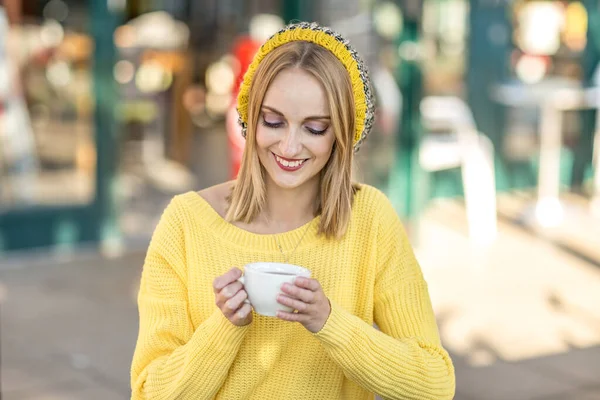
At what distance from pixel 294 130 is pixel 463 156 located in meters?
5.76

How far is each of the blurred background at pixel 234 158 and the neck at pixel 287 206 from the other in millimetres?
2407

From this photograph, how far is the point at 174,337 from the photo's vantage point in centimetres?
228

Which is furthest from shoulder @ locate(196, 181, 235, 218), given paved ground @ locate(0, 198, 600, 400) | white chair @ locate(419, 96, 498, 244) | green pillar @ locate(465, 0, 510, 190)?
green pillar @ locate(465, 0, 510, 190)

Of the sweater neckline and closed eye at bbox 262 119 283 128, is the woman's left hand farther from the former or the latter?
closed eye at bbox 262 119 283 128

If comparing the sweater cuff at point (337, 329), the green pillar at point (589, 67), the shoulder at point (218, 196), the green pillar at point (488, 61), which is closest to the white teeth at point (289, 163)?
the shoulder at point (218, 196)

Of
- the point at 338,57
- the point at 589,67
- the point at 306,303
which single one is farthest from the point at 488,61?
the point at 306,303

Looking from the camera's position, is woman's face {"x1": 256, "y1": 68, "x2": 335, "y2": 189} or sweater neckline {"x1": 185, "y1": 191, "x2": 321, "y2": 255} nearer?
woman's face {"x1": 256, "y1": 68, "x2": 335, "y2": 189}

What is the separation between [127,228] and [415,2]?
2692 millimetres

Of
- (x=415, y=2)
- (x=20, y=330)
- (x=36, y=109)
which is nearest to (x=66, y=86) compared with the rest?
(x=36, y=109)

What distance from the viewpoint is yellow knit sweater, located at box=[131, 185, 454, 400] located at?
220 centimetres

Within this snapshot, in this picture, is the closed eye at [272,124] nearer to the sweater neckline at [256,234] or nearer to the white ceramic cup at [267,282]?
the sweater neckline at [256,234]

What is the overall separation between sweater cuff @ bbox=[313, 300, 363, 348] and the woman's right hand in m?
0.17

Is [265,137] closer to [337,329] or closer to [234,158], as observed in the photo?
[337,329]

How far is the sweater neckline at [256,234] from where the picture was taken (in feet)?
7.80
